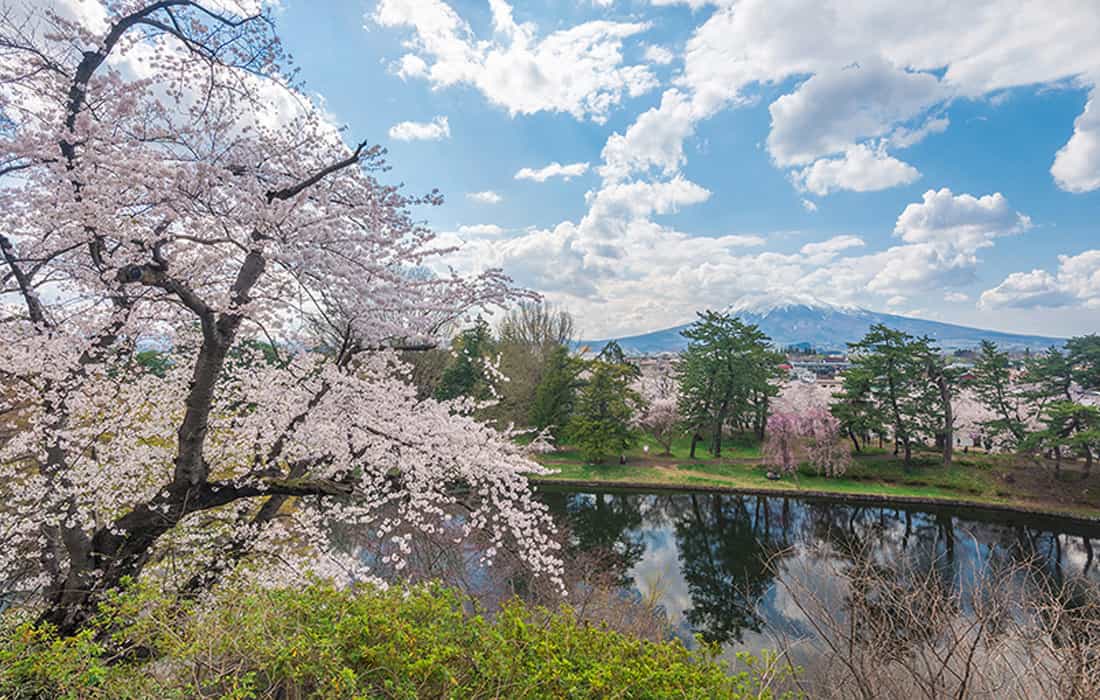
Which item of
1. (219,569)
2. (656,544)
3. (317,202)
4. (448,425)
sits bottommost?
(656,544)

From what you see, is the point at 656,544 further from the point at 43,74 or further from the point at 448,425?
the point at 43,74

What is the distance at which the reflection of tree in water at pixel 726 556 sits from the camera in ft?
31.3

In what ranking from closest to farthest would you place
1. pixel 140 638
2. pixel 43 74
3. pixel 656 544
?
1. pixel 140 638
2. pixel 43 74
3. pixel 656 544

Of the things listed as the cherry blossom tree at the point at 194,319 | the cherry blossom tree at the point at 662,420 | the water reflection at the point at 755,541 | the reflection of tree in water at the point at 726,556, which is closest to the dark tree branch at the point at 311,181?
the cherry blossom tree at the point at 194,319

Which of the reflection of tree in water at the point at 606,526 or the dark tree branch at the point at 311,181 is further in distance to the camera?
the reflection of tree in water at the point at 606,526

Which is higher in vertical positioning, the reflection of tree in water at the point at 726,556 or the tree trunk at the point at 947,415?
the tree trunk at the point at 947,415

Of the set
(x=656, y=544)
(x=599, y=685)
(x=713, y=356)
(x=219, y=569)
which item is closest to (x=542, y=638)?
(x=599, y=685)

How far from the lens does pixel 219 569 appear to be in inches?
180

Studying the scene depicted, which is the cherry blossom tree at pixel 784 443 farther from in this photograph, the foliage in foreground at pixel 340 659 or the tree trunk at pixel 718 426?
the foliage in foreground at pixel 340 659

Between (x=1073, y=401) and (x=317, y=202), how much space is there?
27647 mm

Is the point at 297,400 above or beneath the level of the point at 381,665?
above

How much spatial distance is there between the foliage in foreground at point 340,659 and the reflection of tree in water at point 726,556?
520cm

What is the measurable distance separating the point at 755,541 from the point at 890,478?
1022cm

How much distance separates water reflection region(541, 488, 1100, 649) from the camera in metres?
9.87
